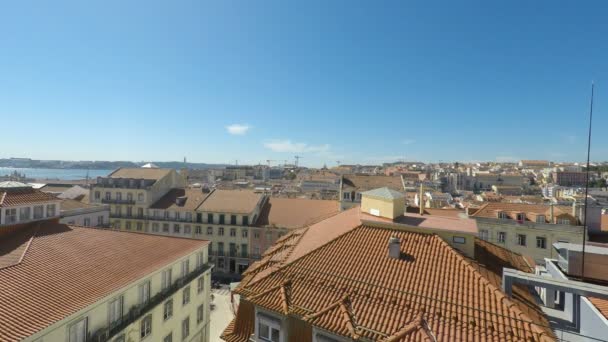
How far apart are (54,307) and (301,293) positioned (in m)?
11.2

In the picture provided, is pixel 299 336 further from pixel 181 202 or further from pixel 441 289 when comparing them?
pixel 181 202

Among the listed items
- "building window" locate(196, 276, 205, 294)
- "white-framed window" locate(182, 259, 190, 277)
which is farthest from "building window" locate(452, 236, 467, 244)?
"building window" locate(196, 276, 205, 294)

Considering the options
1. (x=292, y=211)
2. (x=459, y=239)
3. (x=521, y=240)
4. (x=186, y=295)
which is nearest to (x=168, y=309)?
(x=186, y=295)

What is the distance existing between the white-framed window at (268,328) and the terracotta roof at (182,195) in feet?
136

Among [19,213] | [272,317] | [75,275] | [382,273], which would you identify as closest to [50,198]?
[19,213]

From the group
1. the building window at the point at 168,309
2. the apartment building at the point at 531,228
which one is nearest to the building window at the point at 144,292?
the building window at the point at 168,309

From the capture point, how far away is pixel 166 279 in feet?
70.0

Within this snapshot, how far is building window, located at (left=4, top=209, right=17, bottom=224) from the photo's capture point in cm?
2198

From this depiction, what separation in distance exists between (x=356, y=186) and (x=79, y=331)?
4084 cm

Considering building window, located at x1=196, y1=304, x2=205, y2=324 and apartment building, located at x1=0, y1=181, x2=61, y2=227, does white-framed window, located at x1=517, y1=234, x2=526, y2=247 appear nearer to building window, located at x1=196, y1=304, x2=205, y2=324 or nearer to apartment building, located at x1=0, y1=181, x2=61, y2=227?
building window, located at x1=196, y1=304, x2=205, y2=324

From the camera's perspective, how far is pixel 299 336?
11.4 meters

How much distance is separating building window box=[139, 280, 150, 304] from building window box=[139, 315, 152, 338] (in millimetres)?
1123

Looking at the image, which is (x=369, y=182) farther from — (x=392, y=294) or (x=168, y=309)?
(x=392, y=294)

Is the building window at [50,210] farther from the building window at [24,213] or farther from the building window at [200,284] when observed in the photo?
the building window at [200,284]
